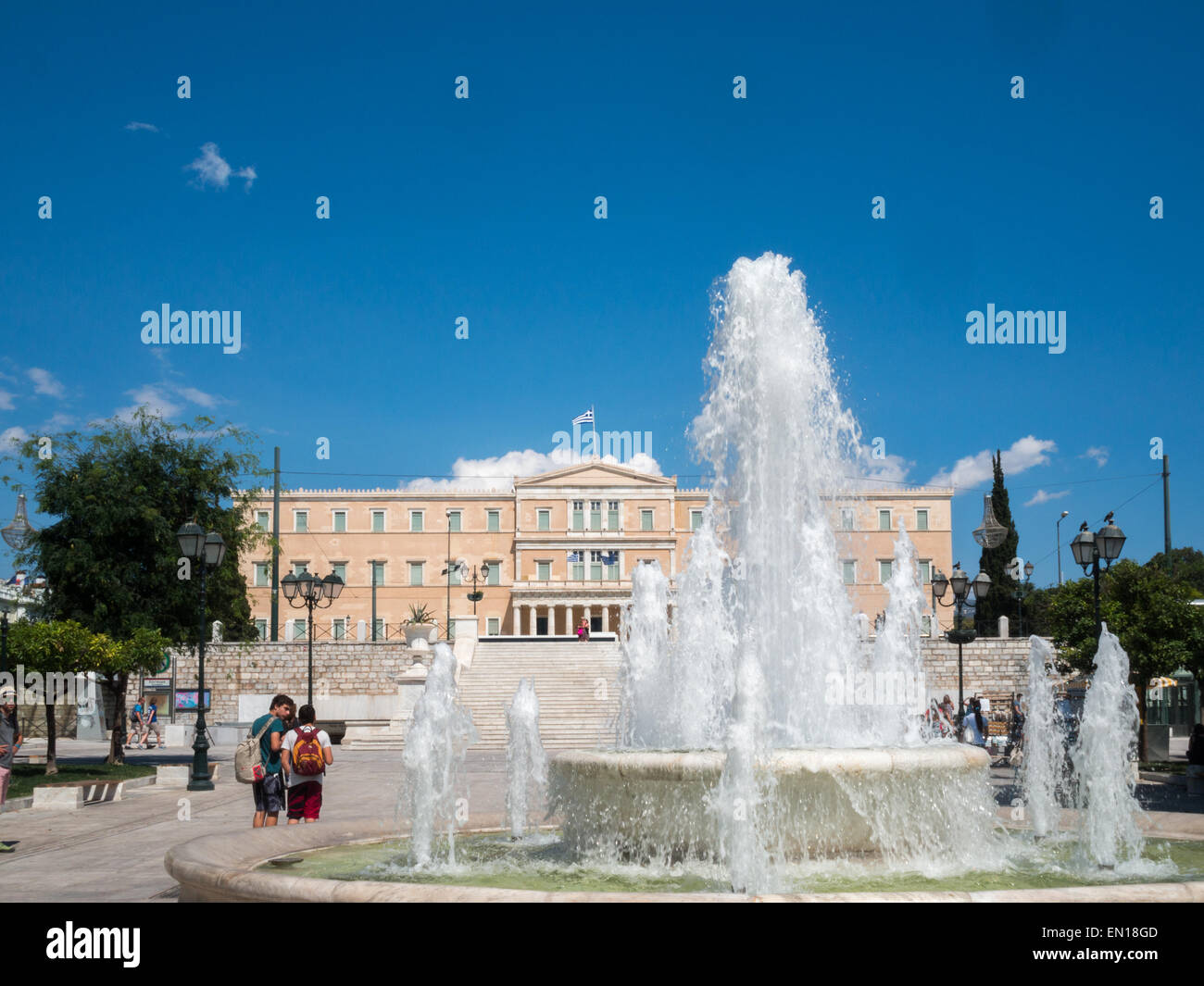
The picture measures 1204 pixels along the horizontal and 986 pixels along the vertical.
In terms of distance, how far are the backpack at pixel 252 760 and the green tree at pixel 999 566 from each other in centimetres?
4611

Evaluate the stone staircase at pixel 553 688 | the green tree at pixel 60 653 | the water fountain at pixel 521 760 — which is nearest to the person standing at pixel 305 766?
the water fountain at pixel 521 760

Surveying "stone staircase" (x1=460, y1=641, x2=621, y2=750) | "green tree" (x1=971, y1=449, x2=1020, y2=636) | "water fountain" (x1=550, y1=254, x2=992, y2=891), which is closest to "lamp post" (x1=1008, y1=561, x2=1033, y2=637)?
"green tree" (x1=971, y1=449, x2=1020, y2=636)

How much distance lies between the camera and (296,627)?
61719 mm

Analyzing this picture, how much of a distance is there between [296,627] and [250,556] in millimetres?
7336

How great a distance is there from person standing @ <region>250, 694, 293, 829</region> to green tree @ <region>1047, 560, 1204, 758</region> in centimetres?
1664

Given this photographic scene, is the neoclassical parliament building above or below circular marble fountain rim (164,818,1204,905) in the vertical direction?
above

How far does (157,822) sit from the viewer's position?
12672mm

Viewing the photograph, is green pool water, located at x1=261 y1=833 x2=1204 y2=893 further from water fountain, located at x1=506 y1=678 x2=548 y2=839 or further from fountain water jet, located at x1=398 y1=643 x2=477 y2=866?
water fountain, located at x1=506 y1=678 x2=548 y2=839

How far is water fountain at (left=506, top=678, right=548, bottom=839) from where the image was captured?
386 inches

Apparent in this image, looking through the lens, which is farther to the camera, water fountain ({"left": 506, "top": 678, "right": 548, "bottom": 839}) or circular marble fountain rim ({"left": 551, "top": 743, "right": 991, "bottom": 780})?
water fountain ({"left": 506, "top": 678, "right": 548, "bottom": 839})

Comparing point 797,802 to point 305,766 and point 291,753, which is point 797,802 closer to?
point 305,766
